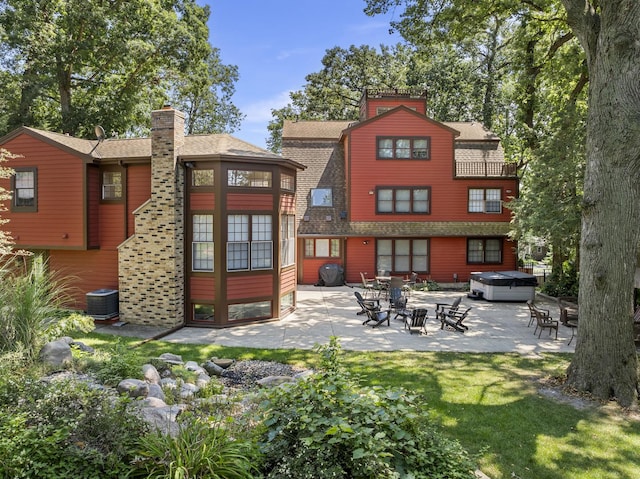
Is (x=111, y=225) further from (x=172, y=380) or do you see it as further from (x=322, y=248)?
(x=322, y=248)

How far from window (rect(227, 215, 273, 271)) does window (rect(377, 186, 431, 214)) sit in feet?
32.0

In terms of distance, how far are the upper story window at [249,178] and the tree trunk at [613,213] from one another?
897 cm

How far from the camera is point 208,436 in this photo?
12.6ft

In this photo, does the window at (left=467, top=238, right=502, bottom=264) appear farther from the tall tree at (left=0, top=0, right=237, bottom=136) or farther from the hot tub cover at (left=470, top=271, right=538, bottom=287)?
the tall tree at (left=0, top=0, right=237, bottom=136)

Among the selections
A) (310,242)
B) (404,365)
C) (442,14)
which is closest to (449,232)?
(310,242)

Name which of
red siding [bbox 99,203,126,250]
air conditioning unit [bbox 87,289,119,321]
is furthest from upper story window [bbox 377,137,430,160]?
air conditioning unit [bbox 87,289,119,321]

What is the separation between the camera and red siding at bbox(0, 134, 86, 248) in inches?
544

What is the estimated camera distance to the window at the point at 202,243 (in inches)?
515

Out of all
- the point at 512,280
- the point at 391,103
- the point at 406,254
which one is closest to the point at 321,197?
the point at 406,254

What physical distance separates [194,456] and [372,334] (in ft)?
30.5

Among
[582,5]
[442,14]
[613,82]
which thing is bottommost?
[613,82]

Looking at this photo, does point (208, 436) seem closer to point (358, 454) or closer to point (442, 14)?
point (358, 454)

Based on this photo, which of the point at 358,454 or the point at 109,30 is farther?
the point at 109,30

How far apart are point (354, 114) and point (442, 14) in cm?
2547
